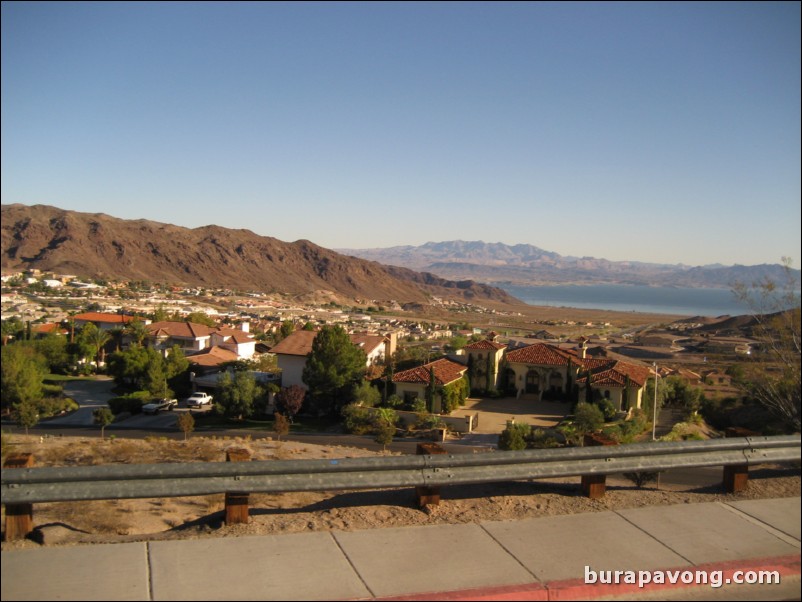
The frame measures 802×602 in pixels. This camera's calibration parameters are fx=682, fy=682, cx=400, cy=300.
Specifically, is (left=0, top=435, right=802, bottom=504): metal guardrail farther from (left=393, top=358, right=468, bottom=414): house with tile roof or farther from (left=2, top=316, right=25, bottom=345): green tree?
(left=393, top=358, right=468, bottom=414): house with tile roof

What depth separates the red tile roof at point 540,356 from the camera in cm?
3609

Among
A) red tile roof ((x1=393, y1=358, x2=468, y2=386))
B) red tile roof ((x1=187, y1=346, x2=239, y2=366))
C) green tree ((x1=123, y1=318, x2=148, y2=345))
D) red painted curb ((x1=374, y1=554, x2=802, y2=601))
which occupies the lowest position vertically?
red tile roof ((x1=187, y1=346, x2=239, y2=366))

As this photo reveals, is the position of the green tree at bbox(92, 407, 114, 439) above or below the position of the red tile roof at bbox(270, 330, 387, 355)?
below

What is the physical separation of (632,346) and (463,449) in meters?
58.0

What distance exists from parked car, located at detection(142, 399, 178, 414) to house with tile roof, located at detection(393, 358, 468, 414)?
450 inches

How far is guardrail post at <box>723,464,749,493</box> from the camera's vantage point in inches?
299

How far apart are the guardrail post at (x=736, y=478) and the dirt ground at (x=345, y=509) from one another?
0.09 m

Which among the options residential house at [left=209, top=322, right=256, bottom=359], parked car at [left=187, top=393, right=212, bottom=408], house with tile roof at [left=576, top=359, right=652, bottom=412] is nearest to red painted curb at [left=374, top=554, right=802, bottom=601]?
house with tile roof at [left=576, top=359, right=652, bottom=412]

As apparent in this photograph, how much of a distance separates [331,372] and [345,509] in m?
27.3

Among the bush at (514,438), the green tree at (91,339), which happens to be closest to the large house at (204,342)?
the green tree at (91,339)

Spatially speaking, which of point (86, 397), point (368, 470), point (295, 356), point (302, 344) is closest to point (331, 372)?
point (295, 356)

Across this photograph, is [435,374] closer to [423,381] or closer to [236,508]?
[423,381]

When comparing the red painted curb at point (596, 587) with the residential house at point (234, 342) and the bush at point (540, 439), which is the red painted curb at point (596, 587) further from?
the residential house at point (234, 342)

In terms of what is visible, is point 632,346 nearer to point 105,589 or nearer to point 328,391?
point 328,391
